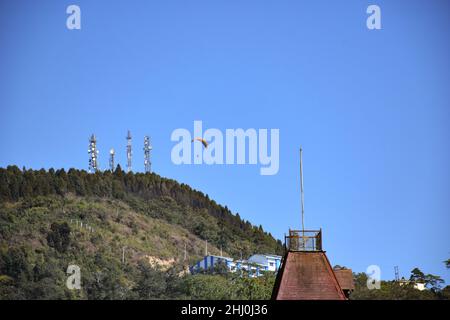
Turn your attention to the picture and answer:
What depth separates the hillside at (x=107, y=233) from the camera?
114 meters

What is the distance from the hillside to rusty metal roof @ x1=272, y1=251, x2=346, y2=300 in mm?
59847

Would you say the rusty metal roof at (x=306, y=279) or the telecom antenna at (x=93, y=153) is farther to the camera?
the telecom antenna at (x=93, y=153)

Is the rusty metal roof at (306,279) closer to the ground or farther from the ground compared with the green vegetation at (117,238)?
closer to the ground

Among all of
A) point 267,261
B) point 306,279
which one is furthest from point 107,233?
point 306,279

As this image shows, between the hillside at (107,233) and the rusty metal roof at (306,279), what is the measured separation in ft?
196

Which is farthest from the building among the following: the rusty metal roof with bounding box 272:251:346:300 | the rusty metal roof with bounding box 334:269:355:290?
the rusty metal roof with bounding box 272:251:346:300

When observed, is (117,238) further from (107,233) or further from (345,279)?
(345,279)

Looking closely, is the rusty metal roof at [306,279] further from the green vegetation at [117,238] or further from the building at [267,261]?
the building at [267,261]

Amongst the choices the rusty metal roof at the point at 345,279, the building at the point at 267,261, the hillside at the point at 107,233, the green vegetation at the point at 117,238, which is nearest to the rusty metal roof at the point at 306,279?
the rusty metal roof at the point at 345,279
